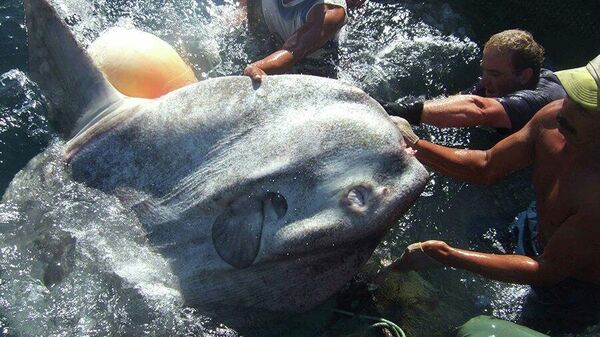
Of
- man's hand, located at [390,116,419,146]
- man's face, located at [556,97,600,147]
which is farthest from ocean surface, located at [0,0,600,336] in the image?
man's face, located at [556,97,600,147]

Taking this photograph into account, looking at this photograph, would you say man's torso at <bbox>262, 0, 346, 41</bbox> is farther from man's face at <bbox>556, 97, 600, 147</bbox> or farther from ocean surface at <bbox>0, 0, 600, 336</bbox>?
man's face at <bbox>556, 97, 600, 147</bbox>

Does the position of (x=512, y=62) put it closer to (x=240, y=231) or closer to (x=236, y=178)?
(x=236, y=178)

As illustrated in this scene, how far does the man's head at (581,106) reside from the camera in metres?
3.28

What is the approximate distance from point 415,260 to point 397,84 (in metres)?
2.49

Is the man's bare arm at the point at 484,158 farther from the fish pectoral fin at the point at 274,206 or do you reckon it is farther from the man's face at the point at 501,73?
the fish pectoral fin at the point at 274,206

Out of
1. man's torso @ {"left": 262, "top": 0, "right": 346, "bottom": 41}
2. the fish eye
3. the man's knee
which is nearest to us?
the fish eye

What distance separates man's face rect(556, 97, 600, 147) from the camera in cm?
330

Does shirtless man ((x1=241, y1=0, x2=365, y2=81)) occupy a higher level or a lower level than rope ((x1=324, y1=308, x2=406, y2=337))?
higher

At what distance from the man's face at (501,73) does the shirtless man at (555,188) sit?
0.93 meters

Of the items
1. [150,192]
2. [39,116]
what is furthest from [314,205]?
[39,116]

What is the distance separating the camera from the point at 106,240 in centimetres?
356

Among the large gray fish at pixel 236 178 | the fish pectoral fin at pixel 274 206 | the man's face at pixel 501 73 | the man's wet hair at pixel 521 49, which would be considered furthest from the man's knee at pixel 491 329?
the man's wet hair at pixel 521 49

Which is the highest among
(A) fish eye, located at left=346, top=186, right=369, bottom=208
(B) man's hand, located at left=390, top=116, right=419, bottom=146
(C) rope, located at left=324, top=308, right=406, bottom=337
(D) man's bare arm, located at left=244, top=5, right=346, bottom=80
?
(D) man's bare arm, located at left=244, top=5, right=346, bottom=80

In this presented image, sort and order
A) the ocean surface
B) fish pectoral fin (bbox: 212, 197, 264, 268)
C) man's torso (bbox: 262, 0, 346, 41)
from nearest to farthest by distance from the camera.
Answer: fish pectoral fin (bbox: 212, 197, 264, 268) < the ocean surface < man's torso (bbox: 262, 0, 346, 41)
